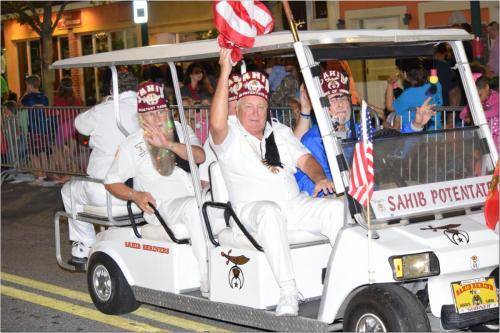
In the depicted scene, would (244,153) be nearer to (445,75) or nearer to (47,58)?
(445,75)

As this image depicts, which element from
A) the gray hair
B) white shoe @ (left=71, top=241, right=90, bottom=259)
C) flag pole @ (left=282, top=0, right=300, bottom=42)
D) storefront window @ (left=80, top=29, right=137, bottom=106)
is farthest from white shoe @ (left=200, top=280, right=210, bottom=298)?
storefront window @ (left=80, top=29, right=137, bottom=106)

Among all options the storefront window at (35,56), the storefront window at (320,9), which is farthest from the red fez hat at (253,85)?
the storefront window at (35,56)

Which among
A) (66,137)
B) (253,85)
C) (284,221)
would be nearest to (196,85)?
(66,137)

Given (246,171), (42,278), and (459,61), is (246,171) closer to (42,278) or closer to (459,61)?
(459,61)

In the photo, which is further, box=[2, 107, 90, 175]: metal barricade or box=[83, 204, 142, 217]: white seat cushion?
box=[2, 107, 90, 175]: metal barricade

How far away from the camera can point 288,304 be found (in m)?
5.63

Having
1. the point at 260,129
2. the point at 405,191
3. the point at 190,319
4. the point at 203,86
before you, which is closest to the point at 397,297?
the point at 405,191

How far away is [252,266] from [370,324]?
0.96 meters

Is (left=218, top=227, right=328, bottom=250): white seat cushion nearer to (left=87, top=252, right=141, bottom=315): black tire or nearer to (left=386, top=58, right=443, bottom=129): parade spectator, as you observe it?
(left=87, top=252, right=141, bottom=315): black tire

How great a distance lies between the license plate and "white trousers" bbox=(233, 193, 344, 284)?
85 cm

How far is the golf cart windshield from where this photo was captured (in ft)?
18.4

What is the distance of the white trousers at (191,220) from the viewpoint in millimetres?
6441

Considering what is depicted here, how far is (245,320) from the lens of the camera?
19.5ft

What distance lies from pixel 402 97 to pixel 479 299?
170 inches
